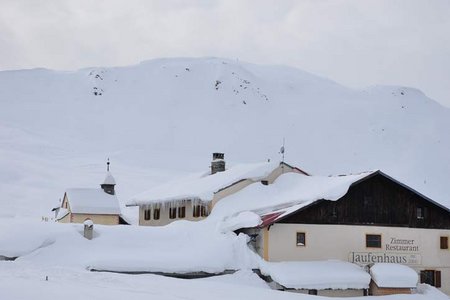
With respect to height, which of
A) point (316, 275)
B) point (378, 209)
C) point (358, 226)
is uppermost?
point (378, 209)

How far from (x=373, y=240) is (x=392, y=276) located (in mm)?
3262

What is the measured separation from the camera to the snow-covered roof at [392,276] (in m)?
35.7

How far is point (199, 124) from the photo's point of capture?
157375 millimetres

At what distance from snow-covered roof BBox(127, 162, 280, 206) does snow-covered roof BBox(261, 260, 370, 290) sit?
27.2 ft

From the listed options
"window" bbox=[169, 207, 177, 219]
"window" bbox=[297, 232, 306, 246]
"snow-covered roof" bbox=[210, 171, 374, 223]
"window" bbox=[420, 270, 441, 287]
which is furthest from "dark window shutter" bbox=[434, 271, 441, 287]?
"window" bbox=[169, 207, 177, 219]

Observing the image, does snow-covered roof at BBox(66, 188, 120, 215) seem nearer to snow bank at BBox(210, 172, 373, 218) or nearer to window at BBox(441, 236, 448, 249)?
snow bank at BBox(210, 172, 373, 218)

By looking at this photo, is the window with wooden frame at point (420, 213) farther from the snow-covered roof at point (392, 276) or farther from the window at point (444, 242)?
the snow-covered roof at point (392, 276)

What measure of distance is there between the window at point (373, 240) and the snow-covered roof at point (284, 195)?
9.27 ft

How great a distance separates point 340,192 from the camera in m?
37.8

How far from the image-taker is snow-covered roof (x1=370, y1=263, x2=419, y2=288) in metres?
35.7

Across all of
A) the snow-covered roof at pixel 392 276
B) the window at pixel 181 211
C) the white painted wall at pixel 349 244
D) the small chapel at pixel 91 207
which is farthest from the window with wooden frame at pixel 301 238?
the small chapel at pixel 91 207

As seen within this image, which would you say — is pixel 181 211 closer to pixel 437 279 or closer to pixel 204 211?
pixel 204 211

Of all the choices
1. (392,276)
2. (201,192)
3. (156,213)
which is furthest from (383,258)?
(156,213)

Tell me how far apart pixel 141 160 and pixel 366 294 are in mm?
92642
